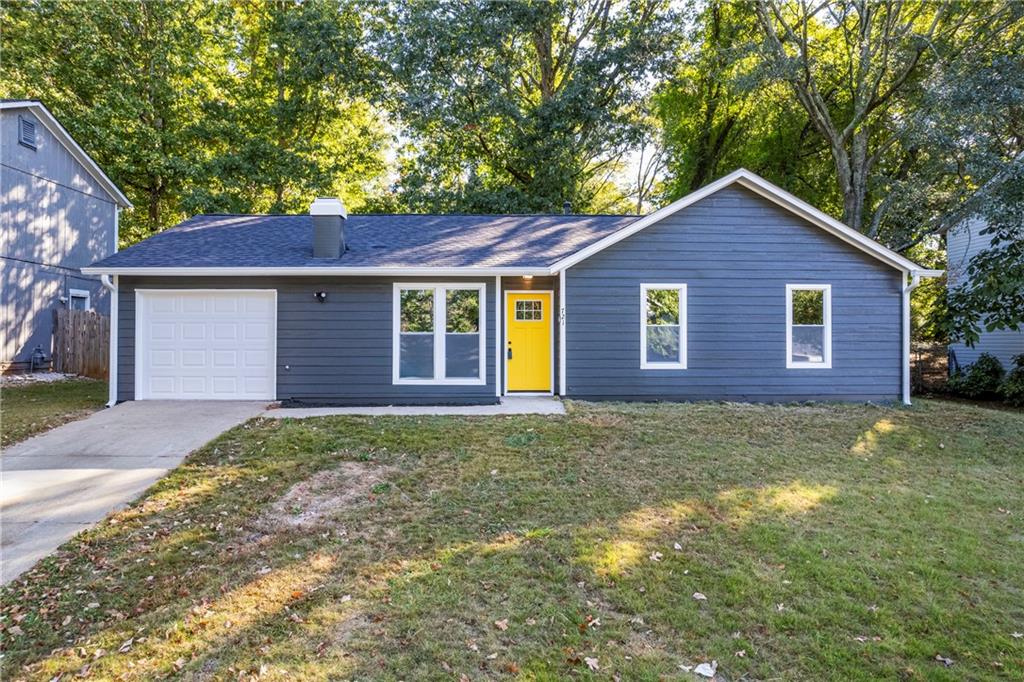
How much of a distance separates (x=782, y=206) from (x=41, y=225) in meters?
17.9

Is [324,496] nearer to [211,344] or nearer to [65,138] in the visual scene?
[211,344]

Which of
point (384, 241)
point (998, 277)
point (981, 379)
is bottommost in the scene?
point (981, 379)

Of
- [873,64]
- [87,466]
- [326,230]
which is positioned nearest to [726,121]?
[873,64]

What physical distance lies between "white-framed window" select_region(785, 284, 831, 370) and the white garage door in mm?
9231

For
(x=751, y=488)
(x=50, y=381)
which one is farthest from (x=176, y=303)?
(x=751, y=488)

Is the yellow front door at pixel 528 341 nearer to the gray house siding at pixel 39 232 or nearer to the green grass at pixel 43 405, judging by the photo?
the green grass at pixel 43 405

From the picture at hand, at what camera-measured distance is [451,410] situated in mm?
8867

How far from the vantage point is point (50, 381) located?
504 inches

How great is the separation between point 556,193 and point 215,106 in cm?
1303

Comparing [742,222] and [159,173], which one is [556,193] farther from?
[159,173]

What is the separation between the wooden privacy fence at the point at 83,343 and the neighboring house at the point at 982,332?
22.3 meters

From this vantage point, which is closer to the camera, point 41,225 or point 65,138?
point 41,225

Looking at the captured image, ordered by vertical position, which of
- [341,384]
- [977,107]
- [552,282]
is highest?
[977,107]

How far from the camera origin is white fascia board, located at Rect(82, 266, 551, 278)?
30.0 ft
